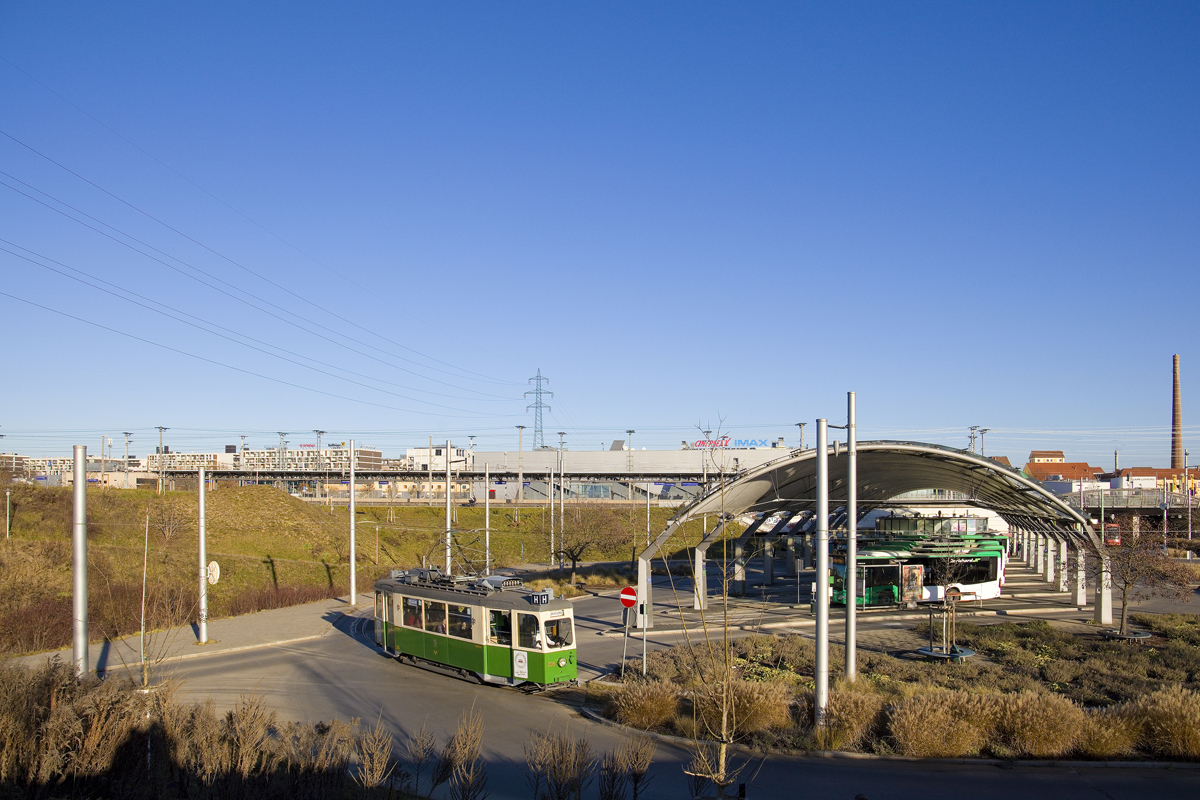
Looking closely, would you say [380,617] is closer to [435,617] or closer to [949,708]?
[435,617]

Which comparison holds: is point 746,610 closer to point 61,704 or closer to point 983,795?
point 983,795

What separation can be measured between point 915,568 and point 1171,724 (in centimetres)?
2118

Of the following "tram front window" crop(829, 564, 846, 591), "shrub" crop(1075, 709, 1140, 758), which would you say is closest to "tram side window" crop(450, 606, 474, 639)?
"shrub" crop(1075, 709, 1140, 758)

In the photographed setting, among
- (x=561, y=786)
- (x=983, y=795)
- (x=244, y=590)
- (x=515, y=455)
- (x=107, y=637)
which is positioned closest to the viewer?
(x=561, y=786)

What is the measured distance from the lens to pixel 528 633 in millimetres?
18406

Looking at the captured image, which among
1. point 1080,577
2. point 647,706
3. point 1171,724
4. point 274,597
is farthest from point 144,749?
point 1080,577

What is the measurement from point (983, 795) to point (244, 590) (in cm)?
3411

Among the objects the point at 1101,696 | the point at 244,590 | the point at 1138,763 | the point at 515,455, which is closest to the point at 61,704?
the point at 1138,763

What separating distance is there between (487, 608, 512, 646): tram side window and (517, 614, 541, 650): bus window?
12.6 inches

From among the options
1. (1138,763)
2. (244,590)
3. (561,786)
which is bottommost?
(244,590)

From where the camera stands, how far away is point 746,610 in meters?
32.3

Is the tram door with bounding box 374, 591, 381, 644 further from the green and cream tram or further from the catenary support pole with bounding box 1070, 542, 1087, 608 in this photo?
the catenary support pole with bounding box 1070, 542, 1087, 608

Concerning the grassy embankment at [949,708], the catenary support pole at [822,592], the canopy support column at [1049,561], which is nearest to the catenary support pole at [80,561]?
the grassy embankment at [949,708]

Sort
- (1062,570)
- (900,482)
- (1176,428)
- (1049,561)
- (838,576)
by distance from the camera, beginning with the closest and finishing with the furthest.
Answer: (838,576) → (1062,570) → (900,482) → (1049,561) → (1176,428)
